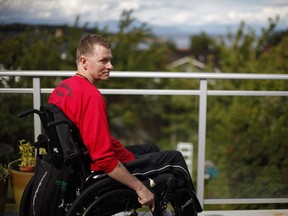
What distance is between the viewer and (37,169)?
1.78m

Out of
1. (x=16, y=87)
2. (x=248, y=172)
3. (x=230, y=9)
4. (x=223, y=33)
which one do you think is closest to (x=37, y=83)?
(x=16, y=87)

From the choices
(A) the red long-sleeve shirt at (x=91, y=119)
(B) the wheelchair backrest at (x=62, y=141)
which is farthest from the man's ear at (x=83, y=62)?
(B) the wheelchair backrest at (x=62, y=141)

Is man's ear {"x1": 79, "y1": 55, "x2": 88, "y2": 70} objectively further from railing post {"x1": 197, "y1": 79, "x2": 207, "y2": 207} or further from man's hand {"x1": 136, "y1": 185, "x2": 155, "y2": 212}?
railing post {"x1": 197, "y1": 79, "x2": 207, "y2": 207}

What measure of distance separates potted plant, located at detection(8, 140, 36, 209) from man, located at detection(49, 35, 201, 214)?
73cm

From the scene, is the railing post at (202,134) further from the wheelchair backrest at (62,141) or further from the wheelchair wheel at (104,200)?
the wheelchair backrest at (62,141)

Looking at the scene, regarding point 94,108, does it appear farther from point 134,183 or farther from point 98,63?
point 134,183

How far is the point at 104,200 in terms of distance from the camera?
1.69 meters

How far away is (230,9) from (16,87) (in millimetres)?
16673

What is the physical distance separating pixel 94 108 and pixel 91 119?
48 millimetres

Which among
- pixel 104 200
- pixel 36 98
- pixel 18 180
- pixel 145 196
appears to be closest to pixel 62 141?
pixel 104 200

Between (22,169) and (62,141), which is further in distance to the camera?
(22,169)

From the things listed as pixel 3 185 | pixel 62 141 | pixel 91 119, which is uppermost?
pixel 91 119

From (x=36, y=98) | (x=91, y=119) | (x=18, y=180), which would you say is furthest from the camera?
(x=36, y=98)

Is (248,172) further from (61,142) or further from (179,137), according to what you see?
(179,137)
